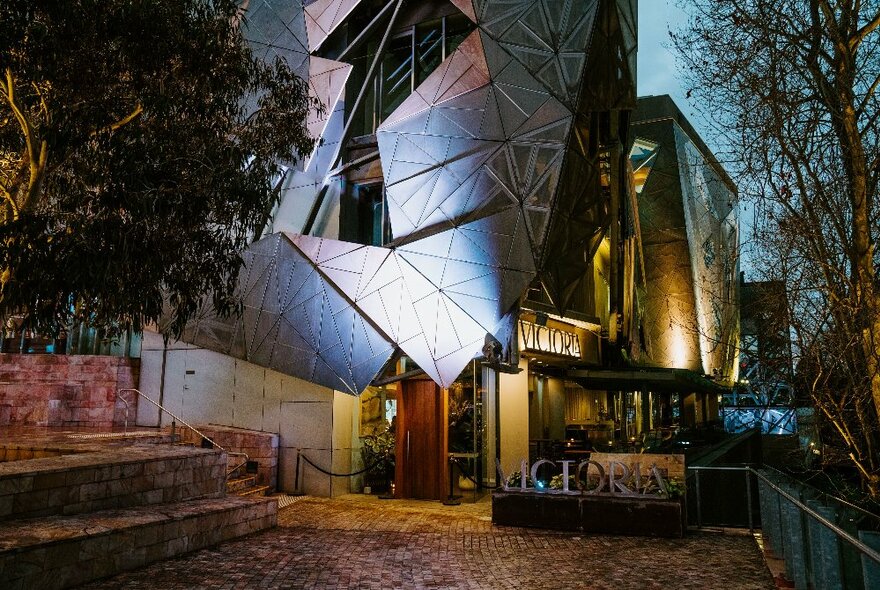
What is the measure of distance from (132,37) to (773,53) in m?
8.64

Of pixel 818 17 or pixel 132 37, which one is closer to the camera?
pixel 818 17

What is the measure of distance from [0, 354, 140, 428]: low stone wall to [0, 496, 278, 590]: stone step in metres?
9.07

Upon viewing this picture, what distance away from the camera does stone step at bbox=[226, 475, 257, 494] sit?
13.8 metres

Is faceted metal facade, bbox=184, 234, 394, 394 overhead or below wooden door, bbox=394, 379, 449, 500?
overhead

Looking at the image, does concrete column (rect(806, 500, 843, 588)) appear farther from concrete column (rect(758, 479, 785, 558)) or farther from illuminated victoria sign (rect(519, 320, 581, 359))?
illuminated victoria sign (rect(519, 320, 581, 359))

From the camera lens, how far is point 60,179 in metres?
10.6

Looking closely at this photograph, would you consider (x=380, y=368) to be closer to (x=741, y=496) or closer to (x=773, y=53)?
(x=741, y=496)

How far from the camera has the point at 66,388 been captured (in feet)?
61.6

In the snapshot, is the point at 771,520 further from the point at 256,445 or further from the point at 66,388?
the point at 66,388

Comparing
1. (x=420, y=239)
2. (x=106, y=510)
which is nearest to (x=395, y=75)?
(x=420, y=239)

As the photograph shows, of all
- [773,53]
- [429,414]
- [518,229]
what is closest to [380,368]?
[429,414]

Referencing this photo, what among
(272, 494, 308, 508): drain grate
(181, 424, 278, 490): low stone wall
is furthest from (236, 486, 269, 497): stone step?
(181, 424, 278, 490): low stone wall

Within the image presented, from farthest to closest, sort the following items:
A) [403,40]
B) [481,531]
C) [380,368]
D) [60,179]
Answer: [403,40]
[380,368]
[481,531]
[60,179]

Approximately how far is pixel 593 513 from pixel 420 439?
5.11 metres
